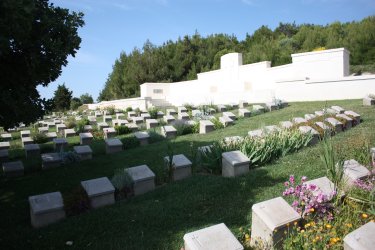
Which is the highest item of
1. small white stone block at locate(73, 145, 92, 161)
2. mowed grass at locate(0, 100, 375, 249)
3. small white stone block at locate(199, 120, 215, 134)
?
small white stone block at locate(199, 120, 215, 134)

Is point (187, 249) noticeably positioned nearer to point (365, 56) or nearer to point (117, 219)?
point (117, 219)

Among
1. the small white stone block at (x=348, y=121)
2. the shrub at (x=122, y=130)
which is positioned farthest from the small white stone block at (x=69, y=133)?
the small white stone block at (x=348, y=121)

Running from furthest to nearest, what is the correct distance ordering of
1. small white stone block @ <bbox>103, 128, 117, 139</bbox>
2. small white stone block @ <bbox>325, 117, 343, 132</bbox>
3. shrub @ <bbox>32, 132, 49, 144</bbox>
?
small white stone block @ <bbox>103, 128, 117, 139</bbox>, shrub @ <bbox>32, 132, 49, 144</bbox>, small white stone block @ <bbox>325, 117, 343, 132</bbox>

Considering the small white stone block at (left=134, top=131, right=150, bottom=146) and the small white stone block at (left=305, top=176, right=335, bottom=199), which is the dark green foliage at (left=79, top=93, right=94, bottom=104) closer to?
the small white stone block at (left=134, top=131, right=150, bottom=146)

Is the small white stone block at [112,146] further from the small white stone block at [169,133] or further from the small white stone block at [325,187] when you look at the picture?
the small white stone block at [325,187]

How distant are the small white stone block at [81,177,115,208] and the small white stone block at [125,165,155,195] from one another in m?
0.43

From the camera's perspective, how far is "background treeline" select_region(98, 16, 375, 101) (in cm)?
2744

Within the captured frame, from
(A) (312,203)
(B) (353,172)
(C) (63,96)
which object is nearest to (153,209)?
(A) (312,203)

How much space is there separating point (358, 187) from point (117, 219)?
3348mm

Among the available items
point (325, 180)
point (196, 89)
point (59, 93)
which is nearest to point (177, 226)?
point (325, 180)

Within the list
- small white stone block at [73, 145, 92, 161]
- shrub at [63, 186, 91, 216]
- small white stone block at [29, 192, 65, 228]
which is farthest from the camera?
small white stone block at [73, 145, 92, 161]

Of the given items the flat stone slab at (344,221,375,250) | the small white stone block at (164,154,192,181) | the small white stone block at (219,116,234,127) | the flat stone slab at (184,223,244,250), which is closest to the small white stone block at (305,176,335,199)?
the flat stone slab at (344,221,375,250)

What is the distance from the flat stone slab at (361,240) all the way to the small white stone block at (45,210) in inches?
143

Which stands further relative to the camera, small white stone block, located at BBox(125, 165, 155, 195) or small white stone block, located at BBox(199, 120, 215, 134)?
small white stone block, located at BBox(199, 120, 215, 134)
